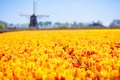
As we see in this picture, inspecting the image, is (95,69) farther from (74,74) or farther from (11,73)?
(11,73)

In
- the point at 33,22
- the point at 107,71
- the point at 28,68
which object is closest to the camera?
the point at 107,71

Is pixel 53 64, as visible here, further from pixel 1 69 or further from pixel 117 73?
pixel 117 73

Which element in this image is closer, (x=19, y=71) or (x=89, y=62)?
(x=19, y=71)

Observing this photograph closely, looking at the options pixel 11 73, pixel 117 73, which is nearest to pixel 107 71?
pixel 117 73

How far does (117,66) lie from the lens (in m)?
5.57

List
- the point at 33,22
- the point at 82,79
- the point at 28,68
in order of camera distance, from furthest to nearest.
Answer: the point at 33,22 < the point at 28,68 < the point at 82,79

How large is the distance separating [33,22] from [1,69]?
78523 millimetres

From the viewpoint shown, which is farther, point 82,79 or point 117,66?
point 117,66

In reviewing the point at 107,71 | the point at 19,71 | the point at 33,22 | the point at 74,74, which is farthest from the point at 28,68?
the point at 33,22

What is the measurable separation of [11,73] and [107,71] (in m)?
1.46

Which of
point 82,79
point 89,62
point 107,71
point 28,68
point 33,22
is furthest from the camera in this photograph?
point 33,22

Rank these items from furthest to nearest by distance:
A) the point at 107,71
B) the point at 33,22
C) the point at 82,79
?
the point at 33,22 < the point at 107,71 < the point at 82,79

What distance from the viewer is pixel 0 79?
493cm

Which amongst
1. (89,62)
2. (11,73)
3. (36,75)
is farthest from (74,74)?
(89,62)
